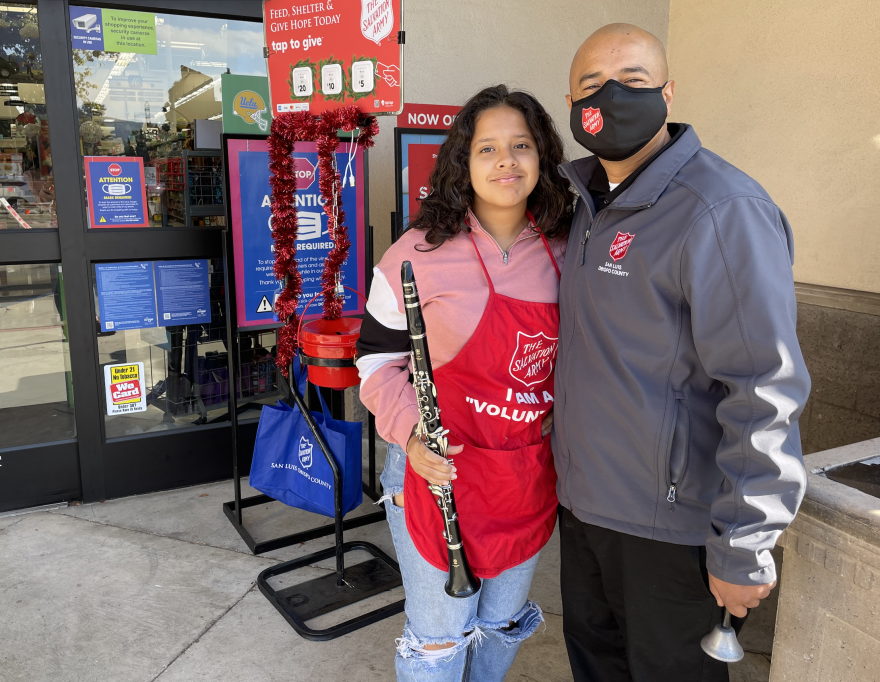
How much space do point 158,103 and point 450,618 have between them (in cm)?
276

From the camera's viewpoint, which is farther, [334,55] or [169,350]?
[169,350]

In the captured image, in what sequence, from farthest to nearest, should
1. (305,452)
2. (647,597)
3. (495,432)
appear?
(305,452) < (495,432) < (647,597)

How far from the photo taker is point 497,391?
5.36 feet

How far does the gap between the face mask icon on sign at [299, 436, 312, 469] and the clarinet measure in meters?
1.13

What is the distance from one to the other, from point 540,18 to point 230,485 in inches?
120

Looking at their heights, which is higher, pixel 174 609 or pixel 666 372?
pixel 666 372

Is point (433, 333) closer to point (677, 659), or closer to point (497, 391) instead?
point (497, 391)

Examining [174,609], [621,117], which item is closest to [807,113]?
[621,117]

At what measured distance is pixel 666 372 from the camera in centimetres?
139

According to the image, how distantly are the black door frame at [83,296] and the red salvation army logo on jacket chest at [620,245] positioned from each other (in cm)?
250

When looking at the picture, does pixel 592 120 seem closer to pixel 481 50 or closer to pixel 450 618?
pixel 450 618

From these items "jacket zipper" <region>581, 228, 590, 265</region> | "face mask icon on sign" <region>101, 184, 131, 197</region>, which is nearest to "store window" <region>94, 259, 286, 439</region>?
"face mask icon on sign" <region>101, 184, 131, 197</region>

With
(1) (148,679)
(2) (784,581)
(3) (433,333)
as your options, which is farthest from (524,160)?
(1) (148,679)

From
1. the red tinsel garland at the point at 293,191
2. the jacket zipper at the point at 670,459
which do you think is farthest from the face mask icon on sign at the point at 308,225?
the jacket zipper at the point at 670,459
